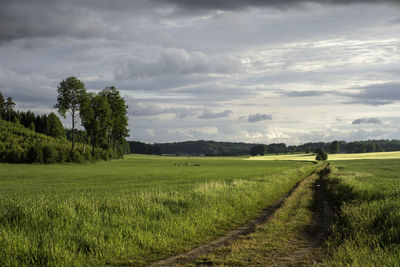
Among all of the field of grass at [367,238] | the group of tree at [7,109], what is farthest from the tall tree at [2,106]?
the field of grass at [367,238]

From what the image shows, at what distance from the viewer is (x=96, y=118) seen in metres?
86.4

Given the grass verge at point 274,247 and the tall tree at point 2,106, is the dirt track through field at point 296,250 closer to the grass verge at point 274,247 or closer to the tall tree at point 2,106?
the grass verge at point 274,247

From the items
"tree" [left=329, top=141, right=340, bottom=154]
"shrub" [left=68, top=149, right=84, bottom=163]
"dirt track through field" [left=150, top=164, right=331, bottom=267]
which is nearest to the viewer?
"dirt track through field" [left=150, top=164, right=331, bottom=267]

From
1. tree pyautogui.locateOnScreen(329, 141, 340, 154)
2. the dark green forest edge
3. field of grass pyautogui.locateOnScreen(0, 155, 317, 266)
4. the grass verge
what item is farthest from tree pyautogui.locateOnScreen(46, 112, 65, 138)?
tree pyautogui.locateOnScreen(329, 141, 340, 154)

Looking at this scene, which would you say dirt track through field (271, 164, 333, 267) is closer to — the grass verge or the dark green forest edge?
the grass verge

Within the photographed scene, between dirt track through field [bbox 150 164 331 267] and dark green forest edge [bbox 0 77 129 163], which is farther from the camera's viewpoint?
dark green forest edge [bbox 0 77 129 163]

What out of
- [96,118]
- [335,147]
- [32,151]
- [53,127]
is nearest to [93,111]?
[96,118]

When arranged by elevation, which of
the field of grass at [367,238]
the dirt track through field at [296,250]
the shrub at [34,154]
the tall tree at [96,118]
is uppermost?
the tall tree at [96,118]

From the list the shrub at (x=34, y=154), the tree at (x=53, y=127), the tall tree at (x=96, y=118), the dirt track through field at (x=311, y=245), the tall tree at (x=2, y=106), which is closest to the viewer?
the dirt track through field at (x=311, y=245)

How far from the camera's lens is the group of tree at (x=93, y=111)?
8188cm

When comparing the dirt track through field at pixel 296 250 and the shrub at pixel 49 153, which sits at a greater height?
the shrub at pixel 49 153

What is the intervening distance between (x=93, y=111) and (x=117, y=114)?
11946 millimetres

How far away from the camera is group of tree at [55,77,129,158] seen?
269ft

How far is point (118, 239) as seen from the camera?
10430 mm
